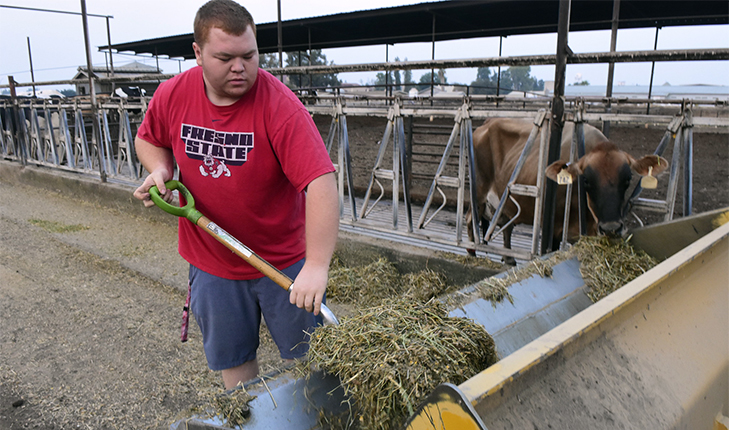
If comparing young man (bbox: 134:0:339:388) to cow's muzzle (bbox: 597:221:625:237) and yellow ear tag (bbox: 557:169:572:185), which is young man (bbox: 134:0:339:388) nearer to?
yellow ear tag (bbox: 557:169:572:185)

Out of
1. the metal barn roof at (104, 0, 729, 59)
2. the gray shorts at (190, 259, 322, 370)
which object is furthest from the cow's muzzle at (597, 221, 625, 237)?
the metal barn roof at (104, 0, 729, 59)

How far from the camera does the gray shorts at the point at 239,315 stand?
2246 mm

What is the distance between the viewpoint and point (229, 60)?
6.09 ft

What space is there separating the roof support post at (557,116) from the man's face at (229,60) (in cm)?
263

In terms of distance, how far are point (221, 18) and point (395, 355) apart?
4.50 feet

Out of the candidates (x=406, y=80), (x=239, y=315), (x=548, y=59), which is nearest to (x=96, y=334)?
(x=239, y=315)

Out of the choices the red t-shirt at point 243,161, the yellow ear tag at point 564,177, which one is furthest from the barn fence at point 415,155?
the red t-shirt at point 243,161

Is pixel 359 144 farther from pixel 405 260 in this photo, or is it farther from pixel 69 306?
pixel 69 306

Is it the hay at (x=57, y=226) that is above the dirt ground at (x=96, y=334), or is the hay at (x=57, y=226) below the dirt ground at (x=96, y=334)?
above

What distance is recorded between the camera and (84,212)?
810 centimetres

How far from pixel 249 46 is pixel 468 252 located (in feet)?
11.6

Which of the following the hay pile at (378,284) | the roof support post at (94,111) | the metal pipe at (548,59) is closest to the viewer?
the metal pipe at (548,59)

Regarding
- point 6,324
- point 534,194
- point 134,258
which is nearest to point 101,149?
point 134,258

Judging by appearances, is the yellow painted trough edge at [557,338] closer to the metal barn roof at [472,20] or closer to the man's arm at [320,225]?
the man's arm at [320,225]
